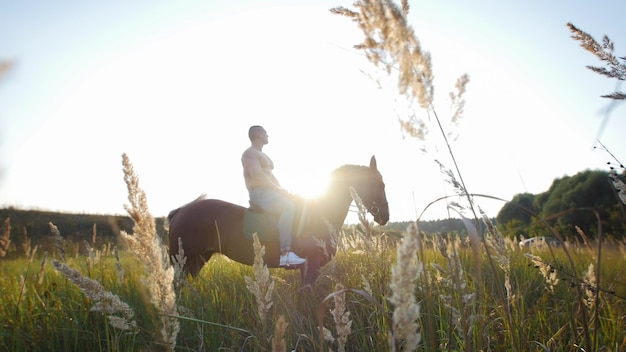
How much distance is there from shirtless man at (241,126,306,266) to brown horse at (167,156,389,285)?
147 millimetres

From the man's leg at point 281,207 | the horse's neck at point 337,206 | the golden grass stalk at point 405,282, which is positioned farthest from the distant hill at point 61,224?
the golden grass stalk at point 405,282

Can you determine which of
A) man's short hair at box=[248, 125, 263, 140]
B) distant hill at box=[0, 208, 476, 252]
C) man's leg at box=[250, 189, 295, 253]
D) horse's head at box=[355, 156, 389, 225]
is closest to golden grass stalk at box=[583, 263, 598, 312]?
horse's head at box=[355, 156, 389, 225]

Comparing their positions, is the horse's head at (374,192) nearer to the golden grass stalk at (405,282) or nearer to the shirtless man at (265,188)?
the shirtless man at (265,188)

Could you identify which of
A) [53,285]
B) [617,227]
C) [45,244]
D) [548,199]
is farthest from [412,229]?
[548,199]

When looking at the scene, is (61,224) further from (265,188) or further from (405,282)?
(405,282)

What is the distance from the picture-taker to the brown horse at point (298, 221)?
20.2 ft

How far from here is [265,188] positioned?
6734mm

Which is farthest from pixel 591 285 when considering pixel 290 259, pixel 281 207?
pixel 281 207

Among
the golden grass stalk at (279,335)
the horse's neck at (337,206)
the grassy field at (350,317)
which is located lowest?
the grassy field at (350,317)

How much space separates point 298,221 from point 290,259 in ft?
2.03

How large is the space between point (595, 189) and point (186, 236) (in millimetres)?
27959

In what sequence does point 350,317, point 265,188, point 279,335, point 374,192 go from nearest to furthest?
point 279,335 < point 350,317 < point 374,192 < point 265,188

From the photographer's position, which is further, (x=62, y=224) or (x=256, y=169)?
(x=62, y=224)

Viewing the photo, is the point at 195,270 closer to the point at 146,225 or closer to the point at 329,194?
the point at 329,194
